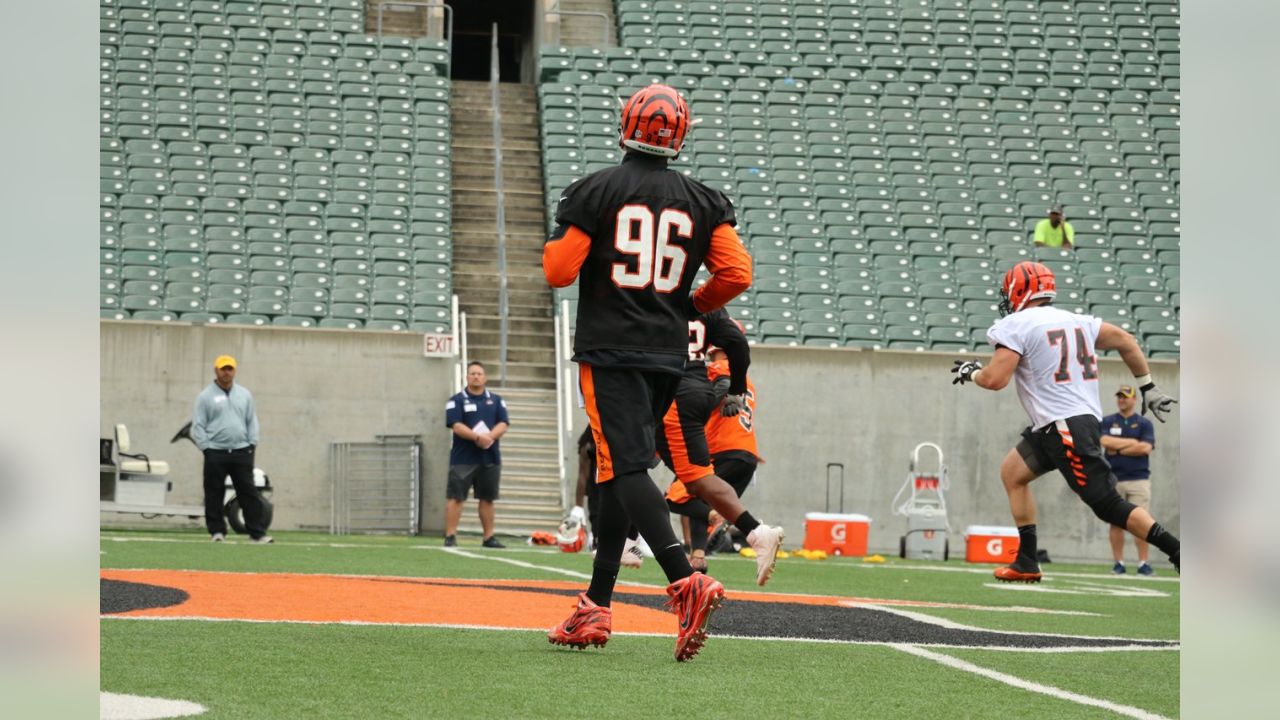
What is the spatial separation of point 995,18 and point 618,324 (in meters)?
24.9

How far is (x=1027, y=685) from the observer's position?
5.28 metres

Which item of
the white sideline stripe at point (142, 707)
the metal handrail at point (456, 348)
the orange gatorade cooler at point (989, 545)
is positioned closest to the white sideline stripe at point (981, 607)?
the white sideline stripe at point (142, 707)

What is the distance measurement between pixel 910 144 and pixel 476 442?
11.7 meters

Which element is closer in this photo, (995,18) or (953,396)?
(953,396)

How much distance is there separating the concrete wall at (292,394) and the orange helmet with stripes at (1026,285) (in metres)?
11.3

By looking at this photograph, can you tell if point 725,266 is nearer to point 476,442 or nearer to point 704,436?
point 704,436

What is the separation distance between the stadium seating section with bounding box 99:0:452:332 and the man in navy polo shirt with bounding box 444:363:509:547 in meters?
3.66

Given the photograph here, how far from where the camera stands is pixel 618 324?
5.88 m

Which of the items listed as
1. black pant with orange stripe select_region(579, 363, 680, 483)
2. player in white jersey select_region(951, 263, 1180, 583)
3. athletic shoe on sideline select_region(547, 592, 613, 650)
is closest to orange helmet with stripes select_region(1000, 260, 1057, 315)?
player in white jersey select_region(951, 263, 1180, 583)

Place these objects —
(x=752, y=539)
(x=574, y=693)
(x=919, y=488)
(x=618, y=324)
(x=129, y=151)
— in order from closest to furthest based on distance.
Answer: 1. (x=574, y=693)
2. (x=618, y=324)
3. (x=752, y=539)
4. (x=919, y=488)
5. (x=129, y=151)

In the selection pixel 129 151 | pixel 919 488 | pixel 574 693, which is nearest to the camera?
pixel 574 693
